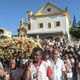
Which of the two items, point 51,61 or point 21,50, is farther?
point 21,50

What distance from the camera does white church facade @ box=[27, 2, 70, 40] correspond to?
5875cm

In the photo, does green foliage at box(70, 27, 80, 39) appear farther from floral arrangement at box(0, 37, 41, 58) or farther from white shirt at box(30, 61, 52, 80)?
white shirt at box(30, 61, 52, 80)

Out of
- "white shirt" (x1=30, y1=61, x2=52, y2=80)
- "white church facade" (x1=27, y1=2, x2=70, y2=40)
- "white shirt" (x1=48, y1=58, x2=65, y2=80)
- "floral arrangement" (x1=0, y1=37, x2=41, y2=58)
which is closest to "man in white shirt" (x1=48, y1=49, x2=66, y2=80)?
"white shirt" (x1=48, y1=58, x2=65, y2=80)

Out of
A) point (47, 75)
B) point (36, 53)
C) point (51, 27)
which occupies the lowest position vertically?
point (47, 75)

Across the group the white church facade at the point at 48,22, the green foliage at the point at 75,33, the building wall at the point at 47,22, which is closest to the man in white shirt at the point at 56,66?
the white church facade at the point at 48,22

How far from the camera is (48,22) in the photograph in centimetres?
6031

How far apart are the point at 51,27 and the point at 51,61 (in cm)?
5082

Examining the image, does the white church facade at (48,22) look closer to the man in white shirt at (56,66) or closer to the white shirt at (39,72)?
the man in white shirt at (56,66)

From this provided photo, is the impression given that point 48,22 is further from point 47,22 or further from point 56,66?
point 56,66

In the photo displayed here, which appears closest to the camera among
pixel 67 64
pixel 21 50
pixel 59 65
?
pixel 59 65

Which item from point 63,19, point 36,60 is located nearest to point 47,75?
point 36,60

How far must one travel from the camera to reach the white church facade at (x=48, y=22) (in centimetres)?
5875

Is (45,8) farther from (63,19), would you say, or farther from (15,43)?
(15,43)

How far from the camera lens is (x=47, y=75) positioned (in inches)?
307
